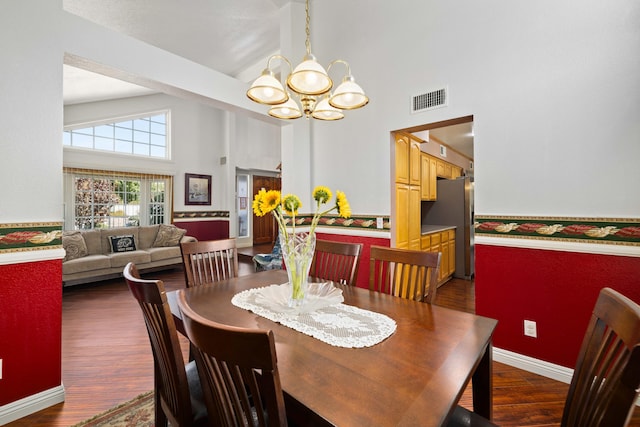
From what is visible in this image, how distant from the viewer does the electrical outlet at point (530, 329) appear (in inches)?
85.1

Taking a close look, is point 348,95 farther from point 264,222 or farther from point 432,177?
point 264,222

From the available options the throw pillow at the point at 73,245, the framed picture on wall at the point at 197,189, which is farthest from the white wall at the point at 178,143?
the throw pillow at the point at 73,245

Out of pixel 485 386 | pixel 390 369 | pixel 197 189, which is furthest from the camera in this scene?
pixel 197 189

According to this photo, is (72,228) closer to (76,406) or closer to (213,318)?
(76,406)

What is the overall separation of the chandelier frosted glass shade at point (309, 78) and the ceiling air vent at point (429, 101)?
1322 mm

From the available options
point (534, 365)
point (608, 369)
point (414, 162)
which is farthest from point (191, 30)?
point (534, 365)

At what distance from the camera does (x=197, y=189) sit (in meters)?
6.74

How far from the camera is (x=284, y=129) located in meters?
3.65

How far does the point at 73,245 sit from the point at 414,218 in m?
4.81

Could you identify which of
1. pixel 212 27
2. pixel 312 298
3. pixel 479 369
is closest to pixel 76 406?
pixel 312 298

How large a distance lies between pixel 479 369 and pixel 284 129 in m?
3.16

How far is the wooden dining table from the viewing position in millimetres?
702

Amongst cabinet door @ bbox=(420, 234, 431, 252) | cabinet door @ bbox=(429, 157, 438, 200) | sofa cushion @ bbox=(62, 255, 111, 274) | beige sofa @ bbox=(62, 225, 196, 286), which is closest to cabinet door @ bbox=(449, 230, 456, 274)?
cabinet door @ bbox=(429, 157, 438, 200)

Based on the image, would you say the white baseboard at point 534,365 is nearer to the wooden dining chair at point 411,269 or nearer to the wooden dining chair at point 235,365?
the wooden dining chair at point 411,269
